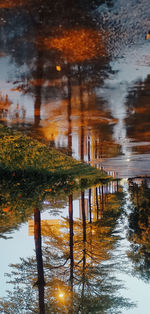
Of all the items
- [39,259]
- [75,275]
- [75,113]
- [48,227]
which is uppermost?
[75,113]

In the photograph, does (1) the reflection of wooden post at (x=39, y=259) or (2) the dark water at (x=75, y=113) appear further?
(1) the reflection of wooden post at (x=39, y=259)

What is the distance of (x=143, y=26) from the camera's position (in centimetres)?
311

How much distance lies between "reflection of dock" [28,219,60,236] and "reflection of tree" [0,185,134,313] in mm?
50

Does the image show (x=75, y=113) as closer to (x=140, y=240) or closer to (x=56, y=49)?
(x=56, y=49)

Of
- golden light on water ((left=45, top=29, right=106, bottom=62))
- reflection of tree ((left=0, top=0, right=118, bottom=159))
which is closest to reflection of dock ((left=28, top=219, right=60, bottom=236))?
reflection of tree ((left=0, top=0, right=118, bottom=159))

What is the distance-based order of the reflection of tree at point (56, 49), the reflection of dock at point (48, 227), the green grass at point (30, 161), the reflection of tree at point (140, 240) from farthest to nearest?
1. the green grass at point (30, 161)
2. the reflection of dock at point (48, 227)
3. the reflection of tree at point (140, 240)
4. the reflection of tree at point (56, 49)

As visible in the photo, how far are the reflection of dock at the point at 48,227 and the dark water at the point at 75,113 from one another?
0.07 ft

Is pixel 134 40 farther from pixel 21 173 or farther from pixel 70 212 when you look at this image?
pixel 21 173

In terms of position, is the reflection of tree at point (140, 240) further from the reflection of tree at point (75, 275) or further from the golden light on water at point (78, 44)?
the golden light on water at point (78, 44)

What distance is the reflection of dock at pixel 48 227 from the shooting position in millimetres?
5809

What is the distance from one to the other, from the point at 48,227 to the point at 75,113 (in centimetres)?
273

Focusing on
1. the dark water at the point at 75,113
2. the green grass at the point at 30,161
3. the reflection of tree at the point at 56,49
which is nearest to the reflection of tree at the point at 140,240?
the dark water at the point at 75,113

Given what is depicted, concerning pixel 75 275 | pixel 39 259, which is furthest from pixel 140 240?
pixel 39 259

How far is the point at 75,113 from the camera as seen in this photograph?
17.4ft
